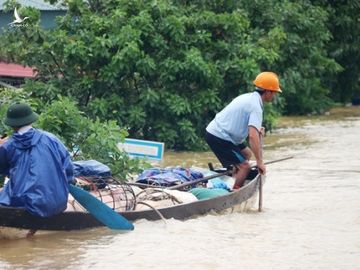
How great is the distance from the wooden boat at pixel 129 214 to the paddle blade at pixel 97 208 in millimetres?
116

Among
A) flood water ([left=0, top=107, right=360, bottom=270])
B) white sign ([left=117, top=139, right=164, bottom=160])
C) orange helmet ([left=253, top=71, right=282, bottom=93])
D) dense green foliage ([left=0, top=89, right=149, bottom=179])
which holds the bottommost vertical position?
flood water ([left=0, top=107, right=360, bottom=270])

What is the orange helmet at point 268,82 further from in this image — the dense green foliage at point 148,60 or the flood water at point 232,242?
the dense green foliage at point 148,60

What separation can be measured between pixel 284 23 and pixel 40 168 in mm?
13576

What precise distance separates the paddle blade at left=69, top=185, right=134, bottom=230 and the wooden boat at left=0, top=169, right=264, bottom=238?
0.38ft

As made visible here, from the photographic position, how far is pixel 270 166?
16766 millimetres

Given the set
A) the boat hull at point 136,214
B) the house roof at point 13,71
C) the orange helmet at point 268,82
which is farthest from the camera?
the house roof at point 13,71

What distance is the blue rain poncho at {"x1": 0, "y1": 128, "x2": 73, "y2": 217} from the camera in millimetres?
9539

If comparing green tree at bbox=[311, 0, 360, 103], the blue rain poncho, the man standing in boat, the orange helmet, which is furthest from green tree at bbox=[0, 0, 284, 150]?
green tree at bbox=[311, 0, 360, 103]

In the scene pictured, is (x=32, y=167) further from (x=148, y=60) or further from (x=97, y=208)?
(x=148, y=60)

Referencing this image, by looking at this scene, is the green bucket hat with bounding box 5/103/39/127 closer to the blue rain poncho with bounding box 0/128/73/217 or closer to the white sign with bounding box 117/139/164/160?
the blue rain poncho with bounding box 0/128/73/217

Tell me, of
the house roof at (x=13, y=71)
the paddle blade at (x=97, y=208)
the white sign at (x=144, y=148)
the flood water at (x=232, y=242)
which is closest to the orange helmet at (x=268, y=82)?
the flood water at (x=232, y=242)

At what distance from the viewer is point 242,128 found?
12164 millimetres

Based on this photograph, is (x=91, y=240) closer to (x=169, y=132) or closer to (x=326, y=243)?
(x=326, y=243)

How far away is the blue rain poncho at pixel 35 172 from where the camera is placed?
376 inches
